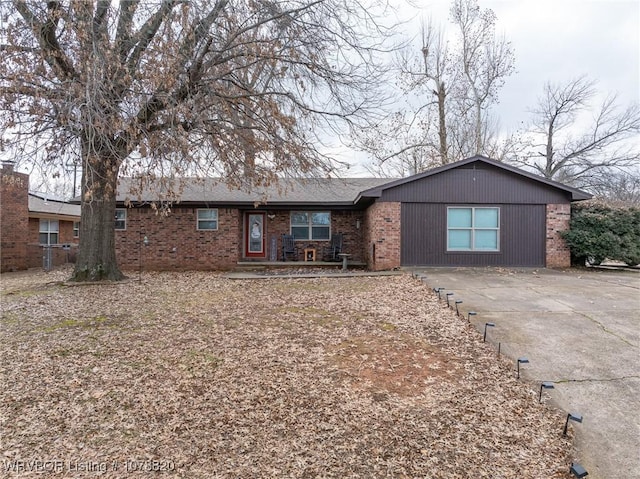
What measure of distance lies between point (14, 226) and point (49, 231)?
2423 mm

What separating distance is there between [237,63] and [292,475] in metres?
8.06

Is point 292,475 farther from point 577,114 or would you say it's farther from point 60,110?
point 577,114

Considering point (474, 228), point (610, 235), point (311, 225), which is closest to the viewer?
point (610, 235)

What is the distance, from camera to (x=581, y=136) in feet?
76.0

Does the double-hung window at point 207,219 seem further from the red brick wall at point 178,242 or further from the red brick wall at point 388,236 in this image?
the red brick wall at point 388,236

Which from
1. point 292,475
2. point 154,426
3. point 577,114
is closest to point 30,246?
point 154,426

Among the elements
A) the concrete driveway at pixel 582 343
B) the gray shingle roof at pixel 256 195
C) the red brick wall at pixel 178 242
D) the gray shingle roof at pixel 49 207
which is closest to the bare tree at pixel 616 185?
the concrete driveway at pixel 582 343

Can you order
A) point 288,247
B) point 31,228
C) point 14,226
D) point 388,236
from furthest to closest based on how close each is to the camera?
point 31,228, point 288,247, point 14,226, point 388,236

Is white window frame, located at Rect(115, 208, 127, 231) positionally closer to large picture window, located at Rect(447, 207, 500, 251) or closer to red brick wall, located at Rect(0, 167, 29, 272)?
red brick wall, located at Rect(0, 167, 29, 272)

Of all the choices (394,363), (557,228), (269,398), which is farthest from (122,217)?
(557,228)

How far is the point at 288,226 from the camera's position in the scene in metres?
14.0

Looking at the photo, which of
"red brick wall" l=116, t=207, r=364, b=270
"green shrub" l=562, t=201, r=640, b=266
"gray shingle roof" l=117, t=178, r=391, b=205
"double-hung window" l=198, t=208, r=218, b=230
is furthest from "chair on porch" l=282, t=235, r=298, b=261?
"green shrub" l=562, t=201, r=640, b=266

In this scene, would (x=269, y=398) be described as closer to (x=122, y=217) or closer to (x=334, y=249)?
(x=334, y=249)

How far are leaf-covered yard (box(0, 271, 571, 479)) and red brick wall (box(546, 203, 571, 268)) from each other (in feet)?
24.6
